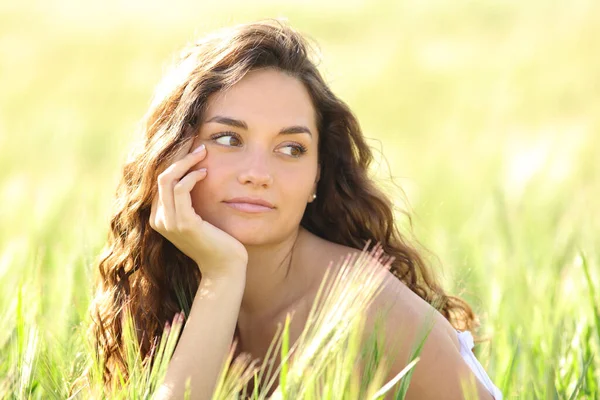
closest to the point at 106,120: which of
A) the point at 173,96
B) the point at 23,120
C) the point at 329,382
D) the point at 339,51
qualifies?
the point at 23,120

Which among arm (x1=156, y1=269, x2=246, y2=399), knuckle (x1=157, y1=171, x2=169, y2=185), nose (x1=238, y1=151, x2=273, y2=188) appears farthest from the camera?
knuckle (x1=157, y1=171, x2=169, y2=185)

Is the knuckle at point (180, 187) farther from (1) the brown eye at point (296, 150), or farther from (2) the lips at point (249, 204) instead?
(1) the brown eye at point (296, 150)

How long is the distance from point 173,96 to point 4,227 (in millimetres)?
2024

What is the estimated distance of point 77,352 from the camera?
227cm

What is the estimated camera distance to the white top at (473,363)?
8.37ft

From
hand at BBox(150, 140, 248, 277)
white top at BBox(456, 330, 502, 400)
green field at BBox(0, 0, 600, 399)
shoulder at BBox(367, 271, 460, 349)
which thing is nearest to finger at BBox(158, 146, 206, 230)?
hand at BBox(150, 140, 248, 277)

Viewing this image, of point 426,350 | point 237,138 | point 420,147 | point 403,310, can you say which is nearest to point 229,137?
point 237,138

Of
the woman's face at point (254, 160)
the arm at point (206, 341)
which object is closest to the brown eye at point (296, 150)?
the woman's face at point (254, 160)

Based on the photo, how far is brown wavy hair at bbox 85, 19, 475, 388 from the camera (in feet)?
8.48

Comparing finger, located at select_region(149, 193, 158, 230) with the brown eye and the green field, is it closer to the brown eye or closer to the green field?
the green field

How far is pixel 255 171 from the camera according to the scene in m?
2.36

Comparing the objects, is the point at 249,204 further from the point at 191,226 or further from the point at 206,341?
the point at 206,341

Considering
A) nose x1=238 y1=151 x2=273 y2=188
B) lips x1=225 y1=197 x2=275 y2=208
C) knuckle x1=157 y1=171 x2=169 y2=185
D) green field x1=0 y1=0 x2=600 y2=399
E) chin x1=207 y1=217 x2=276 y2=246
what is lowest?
green field x1=0 y1=0 x2=600 y2=399

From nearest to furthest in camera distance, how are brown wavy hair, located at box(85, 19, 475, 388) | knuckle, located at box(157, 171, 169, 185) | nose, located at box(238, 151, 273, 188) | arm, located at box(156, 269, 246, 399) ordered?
arm, located at box(156, 269, 246, 399), nose, located at box(238, 151, 273, 188), knuckle, located at box(157, 171, 169, 185), brown wavy hair, located at box(85, 19, 475, 388)
